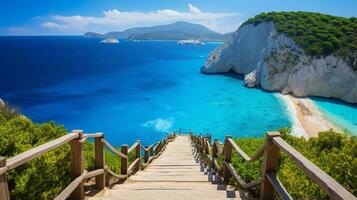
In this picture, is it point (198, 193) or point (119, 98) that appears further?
point (119, 98)

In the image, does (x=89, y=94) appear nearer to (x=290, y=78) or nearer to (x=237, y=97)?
(x=237, y=97)

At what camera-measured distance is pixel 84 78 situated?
72.8 metres

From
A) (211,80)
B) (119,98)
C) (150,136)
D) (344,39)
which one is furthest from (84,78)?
(344,39)

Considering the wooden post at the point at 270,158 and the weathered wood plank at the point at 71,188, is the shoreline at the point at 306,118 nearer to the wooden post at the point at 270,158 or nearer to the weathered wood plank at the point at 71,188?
the wooden post at the point at 270,158

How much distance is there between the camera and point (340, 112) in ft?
132

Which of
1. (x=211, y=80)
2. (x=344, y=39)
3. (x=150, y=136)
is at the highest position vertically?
(x=344, y=39)

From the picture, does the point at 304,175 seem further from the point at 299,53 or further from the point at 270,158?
the point at 299,53

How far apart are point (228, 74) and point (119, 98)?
1288 inches

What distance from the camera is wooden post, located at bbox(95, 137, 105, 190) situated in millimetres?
5078

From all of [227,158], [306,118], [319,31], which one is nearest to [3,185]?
[227,158]

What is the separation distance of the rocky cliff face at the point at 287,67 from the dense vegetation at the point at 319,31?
122 cm

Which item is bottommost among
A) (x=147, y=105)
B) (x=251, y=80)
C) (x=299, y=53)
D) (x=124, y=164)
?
(x=147, y=105)

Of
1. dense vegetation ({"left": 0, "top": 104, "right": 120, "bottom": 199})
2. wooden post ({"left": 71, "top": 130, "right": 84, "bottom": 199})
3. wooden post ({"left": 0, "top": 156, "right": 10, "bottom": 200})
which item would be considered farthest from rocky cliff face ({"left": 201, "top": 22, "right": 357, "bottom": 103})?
wooden post ({"left": 0, "top": 156, "right": 10, "bottom": 200})

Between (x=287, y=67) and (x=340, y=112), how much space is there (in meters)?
15.5
